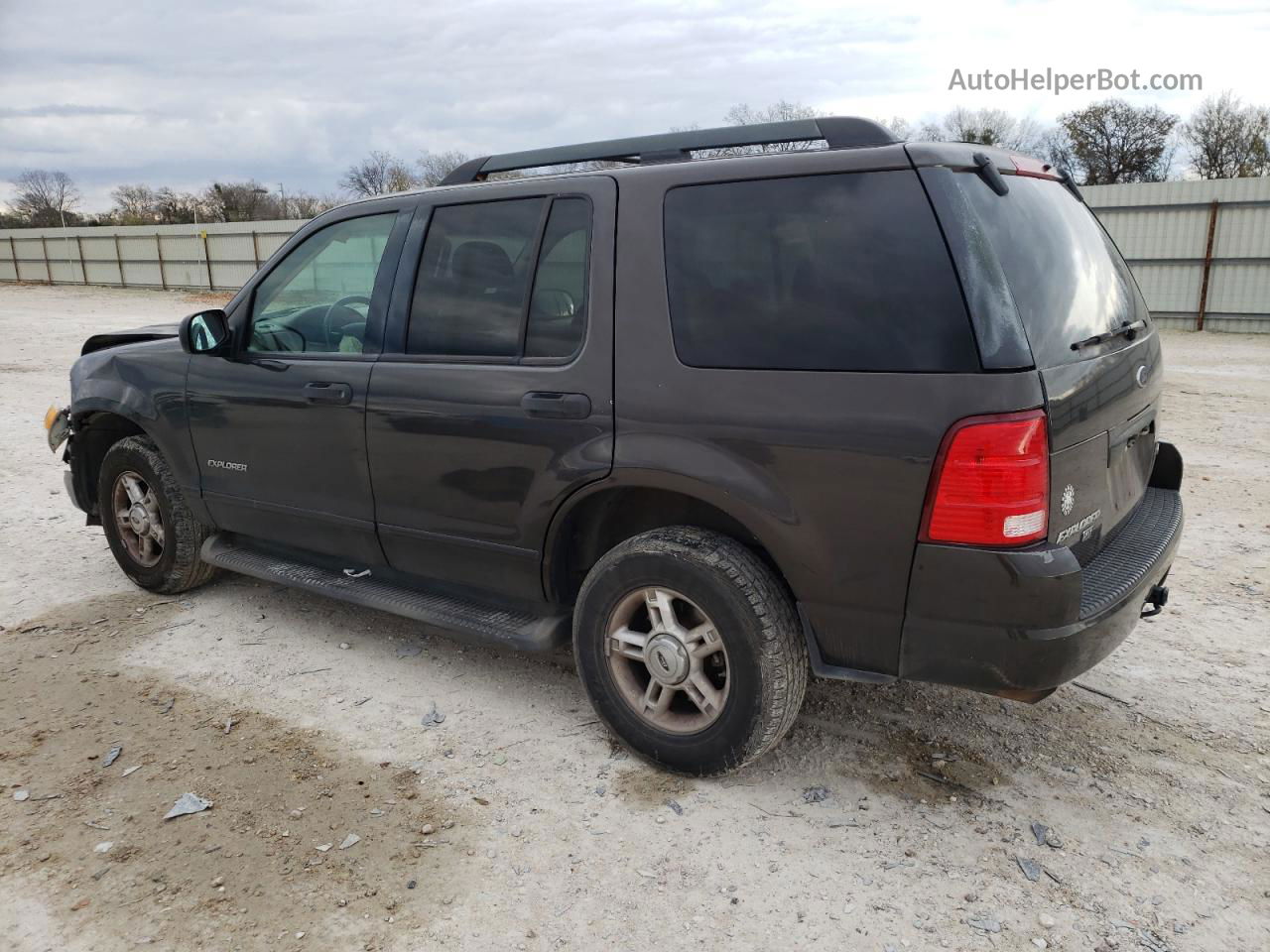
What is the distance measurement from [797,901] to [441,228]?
8.69 ft

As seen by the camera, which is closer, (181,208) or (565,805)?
(565,805)

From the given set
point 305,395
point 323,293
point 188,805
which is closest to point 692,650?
point 188,805

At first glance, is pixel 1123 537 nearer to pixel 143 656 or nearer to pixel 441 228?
pixel 441 228

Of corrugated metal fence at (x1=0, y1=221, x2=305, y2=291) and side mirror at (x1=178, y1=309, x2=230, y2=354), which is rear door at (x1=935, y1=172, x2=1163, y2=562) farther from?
corrugated metal fence at (x1=0, y1=221, x2=305, y2=291)

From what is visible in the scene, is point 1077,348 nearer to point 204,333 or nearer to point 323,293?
point 323,293

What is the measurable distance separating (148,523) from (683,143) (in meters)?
3.37


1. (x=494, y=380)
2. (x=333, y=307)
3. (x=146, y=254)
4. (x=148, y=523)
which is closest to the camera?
(x=494, y=380)

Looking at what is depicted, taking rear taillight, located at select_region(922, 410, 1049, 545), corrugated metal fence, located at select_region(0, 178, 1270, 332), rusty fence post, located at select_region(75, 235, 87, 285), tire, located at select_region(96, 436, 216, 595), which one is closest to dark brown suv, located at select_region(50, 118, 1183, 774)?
rear taillight, located at select_region(922, 410, 1049, 545)

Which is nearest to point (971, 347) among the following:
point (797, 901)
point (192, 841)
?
point (797, 901)

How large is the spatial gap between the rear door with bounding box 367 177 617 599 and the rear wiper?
142 centimetres

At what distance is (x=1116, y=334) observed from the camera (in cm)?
298

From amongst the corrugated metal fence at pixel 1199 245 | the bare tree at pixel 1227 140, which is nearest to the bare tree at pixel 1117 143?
the bare tree at pixel 1227 140

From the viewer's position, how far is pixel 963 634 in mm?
2572

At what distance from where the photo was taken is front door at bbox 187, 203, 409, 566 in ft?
12.4
